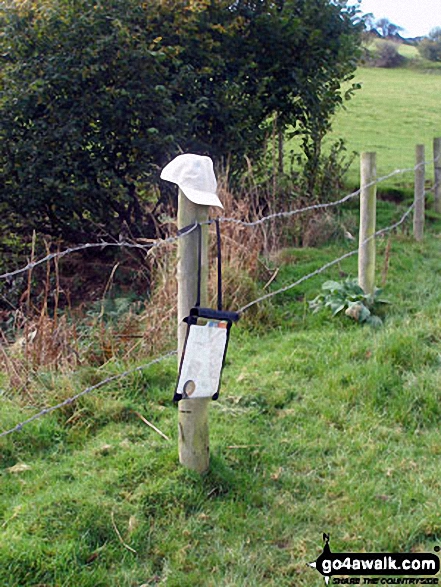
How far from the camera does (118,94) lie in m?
8.62

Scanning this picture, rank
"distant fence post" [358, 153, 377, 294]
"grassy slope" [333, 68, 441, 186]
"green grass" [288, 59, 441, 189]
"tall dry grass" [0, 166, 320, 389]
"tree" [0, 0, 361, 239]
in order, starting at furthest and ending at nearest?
"grassy slope" [333, 68, 441, 186]
"green grass" [288, 59, 441, 189]
"tree" [0, 0, 361, 239]
"distant fence post" [358, 153, 377, 294]
"tall dry grass" [0, 166, 320, 389]

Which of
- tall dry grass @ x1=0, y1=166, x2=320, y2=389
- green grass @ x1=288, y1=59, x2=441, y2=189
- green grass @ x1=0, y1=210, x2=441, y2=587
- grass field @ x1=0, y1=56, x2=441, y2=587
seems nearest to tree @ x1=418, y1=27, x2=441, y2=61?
green grass @ x1=288, y1=59, x2=441, y2=189

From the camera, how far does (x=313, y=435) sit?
15.9 ft

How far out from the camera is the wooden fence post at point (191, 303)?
3977 mm

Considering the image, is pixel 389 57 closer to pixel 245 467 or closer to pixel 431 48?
pixel 431 48

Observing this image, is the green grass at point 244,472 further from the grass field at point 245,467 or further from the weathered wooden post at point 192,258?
the weathered wooden post at point 192,258

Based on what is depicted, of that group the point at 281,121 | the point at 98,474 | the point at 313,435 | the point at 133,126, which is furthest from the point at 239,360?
the point at 281,121

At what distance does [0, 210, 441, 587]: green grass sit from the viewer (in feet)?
11.8

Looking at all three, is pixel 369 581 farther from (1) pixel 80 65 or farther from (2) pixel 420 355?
(1) pixel 80 65

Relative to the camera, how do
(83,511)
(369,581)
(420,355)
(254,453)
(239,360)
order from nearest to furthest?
1. (369,581)
2. (83,511)
3. (254,453)
4. (420,355)
5. (239,360)

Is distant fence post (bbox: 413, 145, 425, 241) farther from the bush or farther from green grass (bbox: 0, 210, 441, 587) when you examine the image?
the bush

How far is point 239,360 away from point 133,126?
13.4 feet

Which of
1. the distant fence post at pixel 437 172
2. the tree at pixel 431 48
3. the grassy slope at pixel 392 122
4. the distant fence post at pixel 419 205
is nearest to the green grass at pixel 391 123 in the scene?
the grassy slope at pixel 392 122

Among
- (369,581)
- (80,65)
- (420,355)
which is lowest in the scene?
(369,581)
